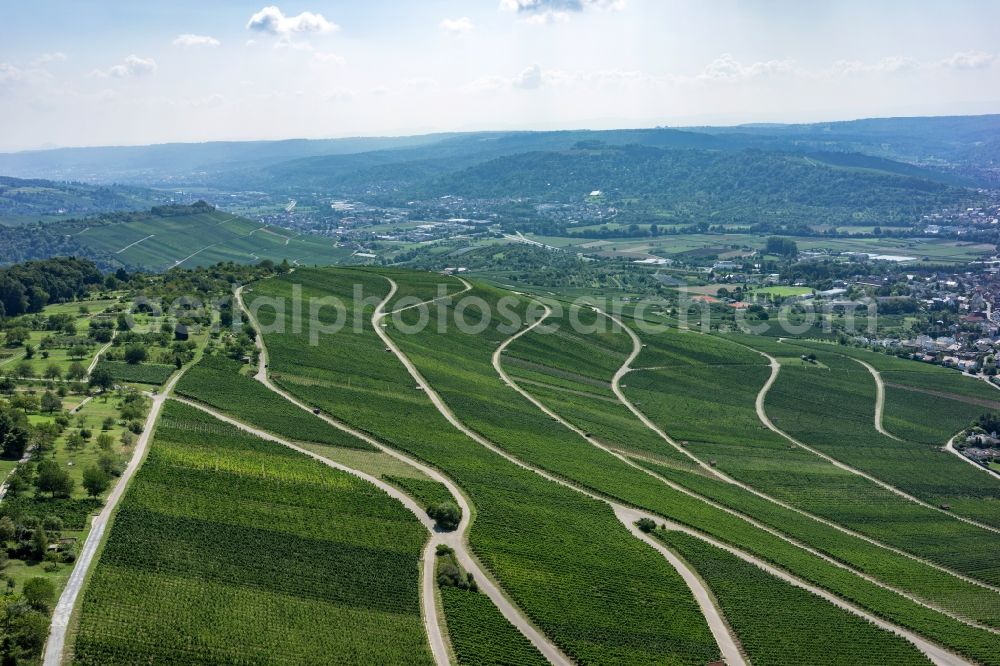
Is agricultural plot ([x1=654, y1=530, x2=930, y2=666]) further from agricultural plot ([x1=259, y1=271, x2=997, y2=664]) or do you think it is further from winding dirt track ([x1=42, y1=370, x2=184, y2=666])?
winding dirt track ([x1=42, y1=370, x2=184, y2=666])

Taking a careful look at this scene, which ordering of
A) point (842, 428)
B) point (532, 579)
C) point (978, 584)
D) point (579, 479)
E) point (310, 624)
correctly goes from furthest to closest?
point (842, 428) < point (579, 479) < point (978, 584) < point (532, 579) < point (310, 624)

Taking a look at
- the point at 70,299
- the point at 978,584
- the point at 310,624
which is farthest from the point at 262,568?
the point at 70,299

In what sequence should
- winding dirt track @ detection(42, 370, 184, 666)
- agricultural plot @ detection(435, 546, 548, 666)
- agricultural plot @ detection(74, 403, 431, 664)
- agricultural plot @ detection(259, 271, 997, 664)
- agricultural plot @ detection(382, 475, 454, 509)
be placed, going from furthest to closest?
agricultural plot @ detection(382, 475, 454, 509)
agricultural plot @ detection(259, 271, 997, 664)
agricultural plot @ detection(435, 546, 548, 666)
agricultural plot @ detection(74, 403, 431, 664)
winding dirt track @ detection(42, 370, 184, 666)

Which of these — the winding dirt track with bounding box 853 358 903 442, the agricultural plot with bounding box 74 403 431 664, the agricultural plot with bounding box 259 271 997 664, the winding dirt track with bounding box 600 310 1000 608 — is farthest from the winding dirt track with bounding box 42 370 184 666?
the winding dirt track with bounding box 853 358 903 442

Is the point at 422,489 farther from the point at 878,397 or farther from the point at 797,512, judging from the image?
the point at 878,397

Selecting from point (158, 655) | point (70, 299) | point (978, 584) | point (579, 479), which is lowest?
point (978, 584)

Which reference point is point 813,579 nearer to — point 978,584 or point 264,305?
point 978,584
